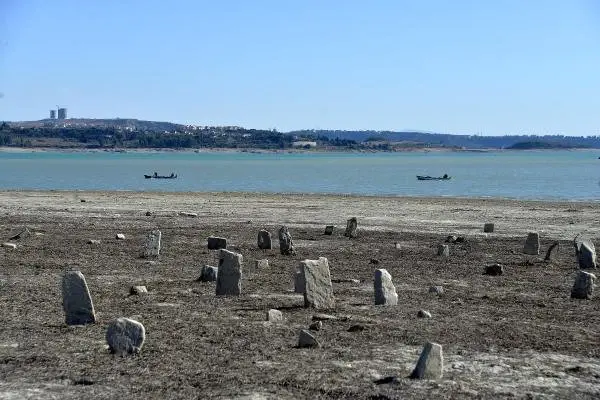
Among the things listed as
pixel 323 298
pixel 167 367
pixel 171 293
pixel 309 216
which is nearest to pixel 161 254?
pixel 171 293

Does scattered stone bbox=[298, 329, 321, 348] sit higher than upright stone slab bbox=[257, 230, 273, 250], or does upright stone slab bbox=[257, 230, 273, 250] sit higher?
scattered stone bbox=[298, 329, 321, 348]

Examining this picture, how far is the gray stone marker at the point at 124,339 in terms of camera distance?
31.1 ft

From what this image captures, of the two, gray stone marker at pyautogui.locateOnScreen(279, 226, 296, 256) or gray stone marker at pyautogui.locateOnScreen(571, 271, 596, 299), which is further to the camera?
gray stone marker at pyautogui.locateOnScreen(279, 226, 296, 256)

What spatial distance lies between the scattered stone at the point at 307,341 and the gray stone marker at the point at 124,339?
60.8 inches

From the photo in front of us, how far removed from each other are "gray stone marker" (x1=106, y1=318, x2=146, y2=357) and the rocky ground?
13cm

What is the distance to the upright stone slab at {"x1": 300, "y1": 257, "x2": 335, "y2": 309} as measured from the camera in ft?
40.4

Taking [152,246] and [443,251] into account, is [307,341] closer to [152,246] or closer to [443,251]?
[152,246]

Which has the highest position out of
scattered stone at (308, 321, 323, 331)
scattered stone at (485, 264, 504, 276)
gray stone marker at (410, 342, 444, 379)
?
gray stone marker at (410, 342, 444, 379)

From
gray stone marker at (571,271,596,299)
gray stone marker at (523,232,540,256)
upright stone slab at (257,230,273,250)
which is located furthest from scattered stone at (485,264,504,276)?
upright stone slab at (257,230,273,250)

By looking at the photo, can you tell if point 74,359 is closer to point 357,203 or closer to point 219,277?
point 219,277

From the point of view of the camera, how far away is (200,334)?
34.5ft

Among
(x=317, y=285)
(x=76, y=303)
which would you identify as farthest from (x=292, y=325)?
(x=76, y=303)

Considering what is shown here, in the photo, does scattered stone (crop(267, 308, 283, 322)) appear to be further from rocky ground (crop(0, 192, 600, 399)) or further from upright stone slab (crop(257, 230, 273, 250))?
upright stone slab (crop(257, 230, 273, 250))

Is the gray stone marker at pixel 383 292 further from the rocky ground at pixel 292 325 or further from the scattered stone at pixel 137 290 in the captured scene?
the scattered stone at pixel 137 290
